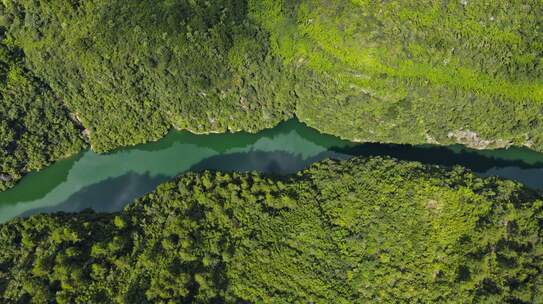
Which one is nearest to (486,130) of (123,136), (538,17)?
(538,17)

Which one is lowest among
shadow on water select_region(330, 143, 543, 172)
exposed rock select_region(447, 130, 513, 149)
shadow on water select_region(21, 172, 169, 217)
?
shadow on water select_region(21, 172, 169, 217)

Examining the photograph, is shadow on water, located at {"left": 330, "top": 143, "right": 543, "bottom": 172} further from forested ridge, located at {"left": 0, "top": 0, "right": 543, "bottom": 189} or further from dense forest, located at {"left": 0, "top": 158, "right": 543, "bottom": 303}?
dense forest, located at {"left": 0, "top": 158, "right": 543, "bottom": 303}

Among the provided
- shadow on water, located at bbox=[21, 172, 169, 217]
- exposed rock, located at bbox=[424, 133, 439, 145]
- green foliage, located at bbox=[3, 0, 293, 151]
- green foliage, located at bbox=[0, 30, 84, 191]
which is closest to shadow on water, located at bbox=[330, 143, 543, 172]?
exposed rock, located at bbox=[424, 133, 439, 145]

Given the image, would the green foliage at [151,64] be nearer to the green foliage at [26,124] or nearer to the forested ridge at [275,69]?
the forested ridge at [275,69]

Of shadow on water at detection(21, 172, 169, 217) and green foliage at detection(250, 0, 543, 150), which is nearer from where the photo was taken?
green foliage at detection(250, 0, 543, 150)

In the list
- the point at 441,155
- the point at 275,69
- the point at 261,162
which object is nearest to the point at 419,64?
the point at 441,155

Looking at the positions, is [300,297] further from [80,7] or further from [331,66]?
[80,7]
